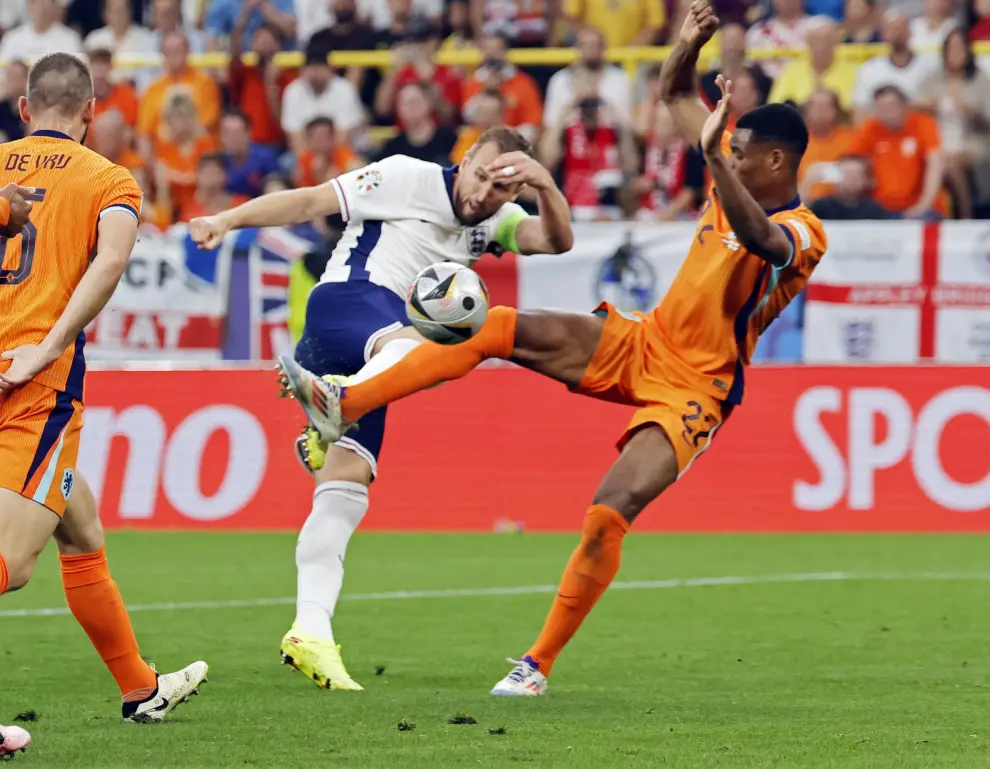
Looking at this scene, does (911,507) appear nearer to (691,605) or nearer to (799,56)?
(691,605)

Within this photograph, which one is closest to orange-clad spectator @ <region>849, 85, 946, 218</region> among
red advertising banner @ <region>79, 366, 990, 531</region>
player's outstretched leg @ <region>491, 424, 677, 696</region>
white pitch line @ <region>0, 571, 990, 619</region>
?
red advertising banner @ <region>79, 366, 990, 531</region>

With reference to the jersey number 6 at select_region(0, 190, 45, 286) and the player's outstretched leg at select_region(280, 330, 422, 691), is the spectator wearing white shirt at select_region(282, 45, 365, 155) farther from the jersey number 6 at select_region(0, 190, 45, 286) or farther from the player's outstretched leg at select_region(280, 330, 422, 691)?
the jersey number 6 at select_region(0, 190, 45, 286)

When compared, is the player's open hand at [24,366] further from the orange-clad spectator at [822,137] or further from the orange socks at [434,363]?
the orange-clad spectator at [822,137]

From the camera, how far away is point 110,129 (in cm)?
1711

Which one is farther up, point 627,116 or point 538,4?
point 538,4

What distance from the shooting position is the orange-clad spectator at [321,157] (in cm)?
1706

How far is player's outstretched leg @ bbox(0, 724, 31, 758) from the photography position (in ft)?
17.5

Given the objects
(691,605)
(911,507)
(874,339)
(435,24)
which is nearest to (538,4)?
(435,24)

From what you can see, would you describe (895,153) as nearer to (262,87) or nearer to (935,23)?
(935,23)

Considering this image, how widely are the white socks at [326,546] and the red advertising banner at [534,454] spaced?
6.22 meters

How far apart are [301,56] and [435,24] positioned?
1.47 metres

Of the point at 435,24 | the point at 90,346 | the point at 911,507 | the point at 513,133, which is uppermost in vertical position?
the point at 435,24

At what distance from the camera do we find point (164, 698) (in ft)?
20.5

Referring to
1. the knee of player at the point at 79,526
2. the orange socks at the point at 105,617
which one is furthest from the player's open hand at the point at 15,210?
the orange socks at the point at 105,617
